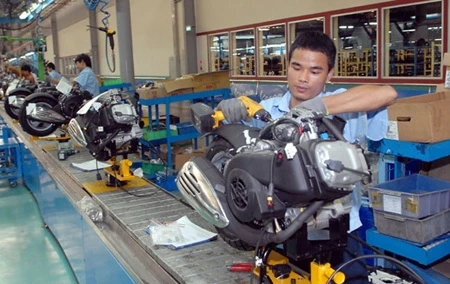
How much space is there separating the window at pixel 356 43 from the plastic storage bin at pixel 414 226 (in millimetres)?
3297

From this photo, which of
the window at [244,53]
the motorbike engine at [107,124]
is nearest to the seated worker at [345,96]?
the motorbike engine at [107,124]

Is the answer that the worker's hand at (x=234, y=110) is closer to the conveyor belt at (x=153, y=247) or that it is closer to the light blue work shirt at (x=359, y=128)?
the light blue work shirt at (x=359, y=128)

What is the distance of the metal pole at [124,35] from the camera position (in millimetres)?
7660

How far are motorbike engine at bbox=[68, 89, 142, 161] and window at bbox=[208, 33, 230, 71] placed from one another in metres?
5.80

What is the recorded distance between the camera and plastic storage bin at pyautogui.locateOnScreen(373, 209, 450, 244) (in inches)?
86.5

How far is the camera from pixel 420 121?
2197 millimetres

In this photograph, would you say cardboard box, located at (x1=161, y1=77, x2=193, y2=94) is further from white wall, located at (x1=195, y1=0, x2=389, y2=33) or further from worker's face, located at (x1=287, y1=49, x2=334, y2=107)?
worker's face, located at (x1=287, y1=49, x2=334, y2=107)

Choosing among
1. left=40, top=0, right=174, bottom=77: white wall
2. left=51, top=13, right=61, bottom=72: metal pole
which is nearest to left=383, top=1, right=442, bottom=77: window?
left=40, top=0, right=174, bottom=77: white wall

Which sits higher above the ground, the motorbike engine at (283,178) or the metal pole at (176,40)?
the metal pole at (176,40)

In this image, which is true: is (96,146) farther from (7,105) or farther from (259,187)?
(7,105)

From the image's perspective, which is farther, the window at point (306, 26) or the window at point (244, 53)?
the window at point (244, 53)

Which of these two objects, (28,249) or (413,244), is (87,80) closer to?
(28,249)

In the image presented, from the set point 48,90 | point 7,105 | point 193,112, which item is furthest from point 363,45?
point 193,112

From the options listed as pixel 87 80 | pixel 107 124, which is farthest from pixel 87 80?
pixel 107 124
